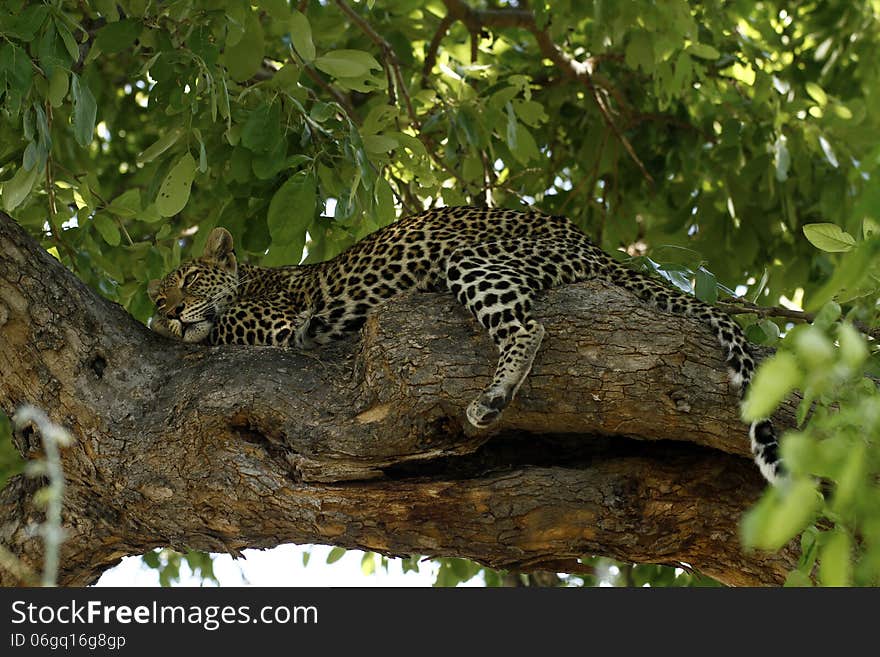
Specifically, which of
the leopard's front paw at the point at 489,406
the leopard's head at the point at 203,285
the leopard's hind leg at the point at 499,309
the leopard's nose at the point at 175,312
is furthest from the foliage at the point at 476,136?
the leopard's front paw at the point at 489,406

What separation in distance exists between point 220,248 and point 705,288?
10.1ft

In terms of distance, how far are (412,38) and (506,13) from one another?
83 cm

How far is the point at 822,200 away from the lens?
8.84m

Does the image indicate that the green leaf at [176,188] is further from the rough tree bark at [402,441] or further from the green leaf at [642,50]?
the green leaf at [642,50]

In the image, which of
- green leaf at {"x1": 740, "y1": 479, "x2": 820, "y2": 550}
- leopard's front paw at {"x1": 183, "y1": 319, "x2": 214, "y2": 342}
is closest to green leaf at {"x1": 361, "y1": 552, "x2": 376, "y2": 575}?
leopard's front paw at {"x1": 183, "y1": 319, "x2": 214, "y2": 342}

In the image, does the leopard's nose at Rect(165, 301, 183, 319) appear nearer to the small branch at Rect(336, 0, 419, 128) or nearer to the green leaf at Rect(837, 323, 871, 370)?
the small branch at Rect(336, 0, 419, 128)

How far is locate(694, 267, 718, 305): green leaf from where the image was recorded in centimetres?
→ 588

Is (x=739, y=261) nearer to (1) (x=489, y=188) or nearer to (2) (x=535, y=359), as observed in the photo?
(1) (x=489, y=188)

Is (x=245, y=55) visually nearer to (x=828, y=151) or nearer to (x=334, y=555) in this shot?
(x=334, y=555)

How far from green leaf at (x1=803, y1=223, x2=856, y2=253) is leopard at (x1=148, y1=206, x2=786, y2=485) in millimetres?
952

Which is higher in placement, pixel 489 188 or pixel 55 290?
pixel 489 188

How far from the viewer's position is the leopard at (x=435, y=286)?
5203 millimetres

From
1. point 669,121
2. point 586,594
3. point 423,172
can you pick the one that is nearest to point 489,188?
point 423,172

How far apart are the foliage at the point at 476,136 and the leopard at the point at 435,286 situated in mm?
215
